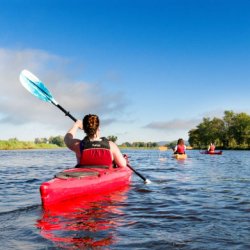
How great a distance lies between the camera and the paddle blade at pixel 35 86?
11.8 meters

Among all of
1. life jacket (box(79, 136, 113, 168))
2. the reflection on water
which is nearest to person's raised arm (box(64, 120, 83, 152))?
life jacket (box(79, 136, 113, 168))

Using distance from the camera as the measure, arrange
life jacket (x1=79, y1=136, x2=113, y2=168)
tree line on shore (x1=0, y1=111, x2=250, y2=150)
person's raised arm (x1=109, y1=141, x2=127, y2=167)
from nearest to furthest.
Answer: life jacket (x1=79, y1=136, x2=113, y2=168)
person's raised arm (x1=109, y1=141, x2=127, y2=167)
tree line on shore (x1=0, y1=111, x2=250, y2=150)

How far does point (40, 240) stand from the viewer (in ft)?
15.4

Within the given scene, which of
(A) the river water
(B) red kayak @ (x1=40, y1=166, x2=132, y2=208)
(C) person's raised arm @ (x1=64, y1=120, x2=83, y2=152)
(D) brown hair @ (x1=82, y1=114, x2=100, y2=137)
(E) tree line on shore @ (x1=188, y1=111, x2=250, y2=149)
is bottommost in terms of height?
(A) the river water

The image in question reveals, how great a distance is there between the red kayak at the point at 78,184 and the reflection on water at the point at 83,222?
0.16 meters

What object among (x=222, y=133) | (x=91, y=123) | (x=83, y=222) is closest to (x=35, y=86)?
(x=91, y=123)

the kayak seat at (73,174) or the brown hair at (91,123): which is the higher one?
the brown hair at (91,123)

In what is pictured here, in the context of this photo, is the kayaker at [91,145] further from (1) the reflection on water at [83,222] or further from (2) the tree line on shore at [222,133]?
(2) the tree line on shore at [222,133]

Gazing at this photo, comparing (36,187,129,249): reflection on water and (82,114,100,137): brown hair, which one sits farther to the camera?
(82,114,100,137): brown hair

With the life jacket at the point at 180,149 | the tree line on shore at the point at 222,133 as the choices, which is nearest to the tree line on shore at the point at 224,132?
the tree line on shore at the point at 222,133

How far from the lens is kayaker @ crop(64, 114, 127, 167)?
8.09 metres

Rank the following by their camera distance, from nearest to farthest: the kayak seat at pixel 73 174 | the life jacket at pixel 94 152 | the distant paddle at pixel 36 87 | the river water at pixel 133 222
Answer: the river water at pixel 133 222, the kayak seat at pixel 73 174, the life jacket at pixel 94 152, the distant paddle at pixel 36 87

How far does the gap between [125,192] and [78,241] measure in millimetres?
4896

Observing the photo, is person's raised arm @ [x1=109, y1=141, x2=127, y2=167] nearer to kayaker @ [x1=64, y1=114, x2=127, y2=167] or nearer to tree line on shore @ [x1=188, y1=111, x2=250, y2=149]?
kayaker @ [x1=64, y1=114, x2=127, y2=167]
